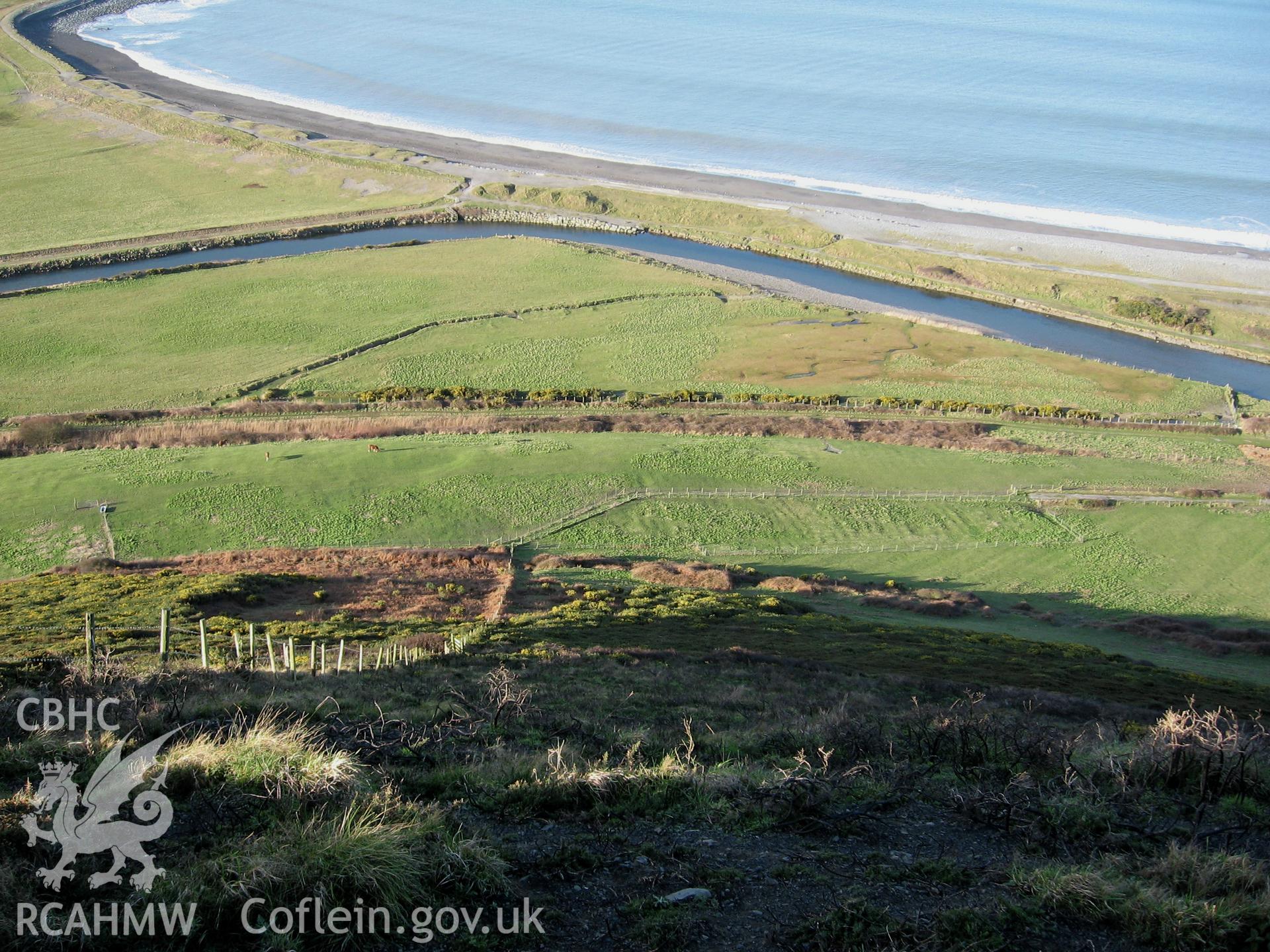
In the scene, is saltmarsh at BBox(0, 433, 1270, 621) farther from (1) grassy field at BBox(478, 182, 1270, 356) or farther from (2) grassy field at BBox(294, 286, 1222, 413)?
(1) grassy field at BBox(478, 182, 1270, 356)

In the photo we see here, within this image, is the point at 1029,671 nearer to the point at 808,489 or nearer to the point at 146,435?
the point at 808,489

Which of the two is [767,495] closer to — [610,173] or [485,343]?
[485,343]

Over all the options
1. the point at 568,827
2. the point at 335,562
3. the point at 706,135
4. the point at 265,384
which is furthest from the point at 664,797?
the point at 706,135

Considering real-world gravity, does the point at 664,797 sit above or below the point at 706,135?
below

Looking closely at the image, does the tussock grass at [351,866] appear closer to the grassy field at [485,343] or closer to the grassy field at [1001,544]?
the grassy field at [1001,544]

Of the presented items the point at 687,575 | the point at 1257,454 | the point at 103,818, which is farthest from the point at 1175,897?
the point at 1257,454

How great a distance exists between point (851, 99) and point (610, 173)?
56.7m

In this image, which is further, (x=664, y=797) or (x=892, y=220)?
(x=892, y=220)

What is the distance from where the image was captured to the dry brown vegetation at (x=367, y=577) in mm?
34812

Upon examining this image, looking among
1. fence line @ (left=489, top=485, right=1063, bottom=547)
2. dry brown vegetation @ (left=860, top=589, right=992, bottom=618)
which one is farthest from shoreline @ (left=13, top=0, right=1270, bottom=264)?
dry brown vegetation @ (left=860, top=589, right=992, bottom=618)

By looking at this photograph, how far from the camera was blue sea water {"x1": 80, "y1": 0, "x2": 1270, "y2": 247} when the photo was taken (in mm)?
115500

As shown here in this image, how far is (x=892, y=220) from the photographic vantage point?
103 metres

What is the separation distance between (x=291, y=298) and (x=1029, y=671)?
6405 cm

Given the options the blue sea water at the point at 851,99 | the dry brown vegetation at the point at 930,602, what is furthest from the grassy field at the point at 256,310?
the dry brown vegetation at the point at 930,602
